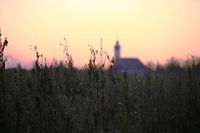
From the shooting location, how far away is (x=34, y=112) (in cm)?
572

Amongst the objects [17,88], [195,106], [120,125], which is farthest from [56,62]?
[195,106]

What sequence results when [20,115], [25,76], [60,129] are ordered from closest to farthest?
[60,129], [20,115], [25,76]

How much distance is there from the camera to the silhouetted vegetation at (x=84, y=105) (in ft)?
18.0

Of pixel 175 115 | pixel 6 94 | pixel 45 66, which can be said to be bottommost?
pixel 175 115

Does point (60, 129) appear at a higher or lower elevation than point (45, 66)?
lower

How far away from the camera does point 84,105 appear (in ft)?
21.4

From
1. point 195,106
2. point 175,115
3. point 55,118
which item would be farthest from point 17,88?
point 195,106

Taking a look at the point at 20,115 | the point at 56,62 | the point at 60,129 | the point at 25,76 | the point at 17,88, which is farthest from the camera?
the point at 56,62

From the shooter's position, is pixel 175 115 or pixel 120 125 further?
pixel 175 115

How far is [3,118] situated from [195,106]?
15.8 ft

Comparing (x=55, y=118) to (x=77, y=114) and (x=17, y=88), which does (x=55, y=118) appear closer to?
(x=77, y=114)

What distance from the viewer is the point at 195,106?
7.82 m

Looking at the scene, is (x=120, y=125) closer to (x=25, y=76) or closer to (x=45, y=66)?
(x=45, y=66)

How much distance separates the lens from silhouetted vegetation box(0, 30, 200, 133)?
5477mm
